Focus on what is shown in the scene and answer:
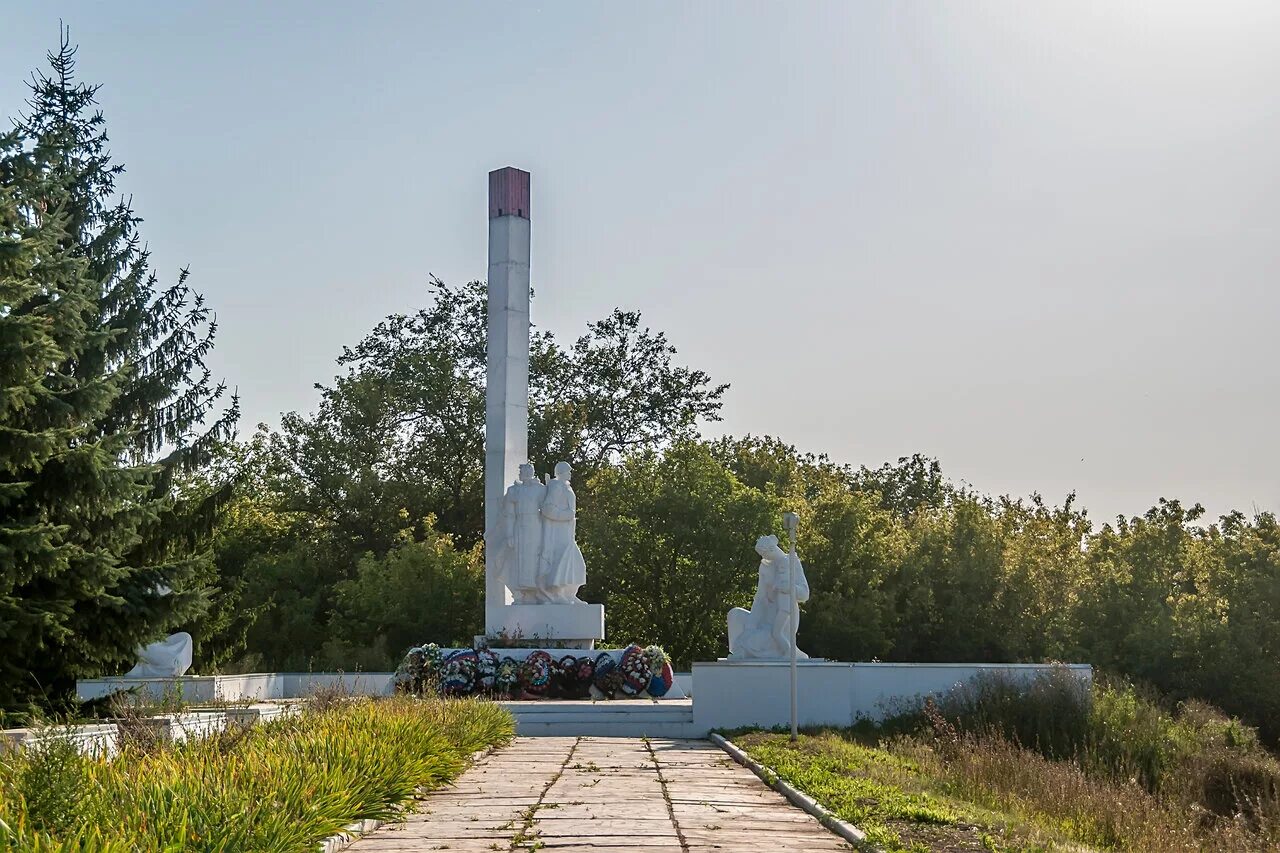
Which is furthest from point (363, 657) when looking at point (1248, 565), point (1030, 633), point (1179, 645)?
point (1248, 565)

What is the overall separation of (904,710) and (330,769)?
1185cm

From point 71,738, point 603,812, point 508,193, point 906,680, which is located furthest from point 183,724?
point 508,193

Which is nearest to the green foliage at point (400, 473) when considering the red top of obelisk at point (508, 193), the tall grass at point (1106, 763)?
the red top of obelisk at point (508, 193)

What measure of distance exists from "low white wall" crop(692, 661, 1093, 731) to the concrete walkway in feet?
15.1

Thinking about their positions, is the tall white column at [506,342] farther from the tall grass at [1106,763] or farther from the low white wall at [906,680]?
the tall grass at [1106,763]

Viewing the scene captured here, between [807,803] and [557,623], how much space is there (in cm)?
1415

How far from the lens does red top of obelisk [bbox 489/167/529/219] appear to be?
89.0 feet

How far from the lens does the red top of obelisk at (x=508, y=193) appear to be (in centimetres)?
2714

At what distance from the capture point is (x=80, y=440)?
64.2 ft

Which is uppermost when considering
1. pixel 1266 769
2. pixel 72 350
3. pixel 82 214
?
pixel 82 214

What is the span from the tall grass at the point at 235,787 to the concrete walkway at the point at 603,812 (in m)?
0.36

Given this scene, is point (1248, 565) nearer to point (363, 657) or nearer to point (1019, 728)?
point (1019, 728)

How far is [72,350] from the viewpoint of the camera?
1677 cm

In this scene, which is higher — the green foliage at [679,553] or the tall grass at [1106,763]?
the green foliage at [679,553]
